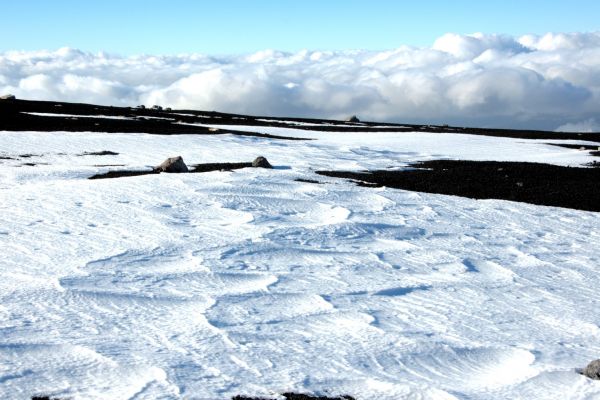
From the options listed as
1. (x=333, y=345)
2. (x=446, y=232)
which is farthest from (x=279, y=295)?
(x=446, y=232)

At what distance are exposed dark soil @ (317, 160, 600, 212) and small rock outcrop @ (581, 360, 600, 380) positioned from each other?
11.6 m

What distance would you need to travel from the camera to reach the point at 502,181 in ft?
71.1

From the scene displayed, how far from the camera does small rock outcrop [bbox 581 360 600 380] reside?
22.8ft

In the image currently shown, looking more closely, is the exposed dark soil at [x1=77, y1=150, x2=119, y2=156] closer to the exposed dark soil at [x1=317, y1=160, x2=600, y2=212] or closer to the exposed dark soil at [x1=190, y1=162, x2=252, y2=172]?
the exposed dark soil at [x1=190, y1=162, x2=252, y2=172]

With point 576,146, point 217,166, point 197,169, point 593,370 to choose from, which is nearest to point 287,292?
point 593,370

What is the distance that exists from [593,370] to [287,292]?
4.06 meters

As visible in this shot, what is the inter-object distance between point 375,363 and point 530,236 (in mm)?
8122

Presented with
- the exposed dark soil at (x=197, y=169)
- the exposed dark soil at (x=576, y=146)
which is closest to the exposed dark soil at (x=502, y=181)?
the exposed dark soil at (x=197, y=169)

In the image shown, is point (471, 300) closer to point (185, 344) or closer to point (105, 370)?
point (185, 344)

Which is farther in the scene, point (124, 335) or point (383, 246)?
point (383, 246)

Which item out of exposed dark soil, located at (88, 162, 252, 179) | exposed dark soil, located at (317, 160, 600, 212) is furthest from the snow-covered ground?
exposed dark soil, located at (88, 162, 252, 179)

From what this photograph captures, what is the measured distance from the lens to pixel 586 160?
29.9m

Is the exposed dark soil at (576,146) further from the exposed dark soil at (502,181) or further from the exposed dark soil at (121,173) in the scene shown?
the exposed dark soil at (121,173)

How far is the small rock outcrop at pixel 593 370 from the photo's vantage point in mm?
6938
